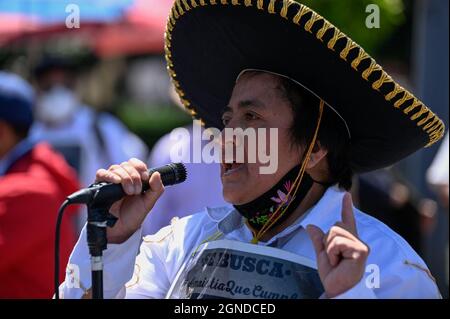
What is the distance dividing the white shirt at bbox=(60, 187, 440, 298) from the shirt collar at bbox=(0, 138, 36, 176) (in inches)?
74.8

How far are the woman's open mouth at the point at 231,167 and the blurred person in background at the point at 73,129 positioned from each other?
488 cm

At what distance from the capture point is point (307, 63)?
300 cm

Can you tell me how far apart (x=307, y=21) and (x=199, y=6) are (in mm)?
470

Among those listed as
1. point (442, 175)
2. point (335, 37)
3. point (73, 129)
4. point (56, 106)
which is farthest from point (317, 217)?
point (56, 106)

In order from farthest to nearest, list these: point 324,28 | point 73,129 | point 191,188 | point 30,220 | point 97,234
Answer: point 73,129 → point 191,188 → point 30,220 → point 324,28 → point 97,234

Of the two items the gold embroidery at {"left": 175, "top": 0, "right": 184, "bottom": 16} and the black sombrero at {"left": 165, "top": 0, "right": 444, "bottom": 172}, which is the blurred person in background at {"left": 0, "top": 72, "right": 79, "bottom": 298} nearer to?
the black sombrero at {"left": 165, "top": 0, "right": 444, "bottom": 172}

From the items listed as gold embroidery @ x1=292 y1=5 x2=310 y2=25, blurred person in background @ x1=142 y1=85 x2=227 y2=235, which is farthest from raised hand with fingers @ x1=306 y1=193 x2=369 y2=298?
blurred person in background @ x1=142 y1=85 x2=227 y2=235

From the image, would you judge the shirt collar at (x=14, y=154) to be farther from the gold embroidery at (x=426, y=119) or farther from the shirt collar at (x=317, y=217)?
the gold embroidery at (x=426, y=119)

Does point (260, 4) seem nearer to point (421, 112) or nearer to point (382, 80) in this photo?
point (382, 80)

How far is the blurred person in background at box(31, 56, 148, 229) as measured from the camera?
8.22 meters

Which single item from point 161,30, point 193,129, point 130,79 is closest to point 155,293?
point 193,129

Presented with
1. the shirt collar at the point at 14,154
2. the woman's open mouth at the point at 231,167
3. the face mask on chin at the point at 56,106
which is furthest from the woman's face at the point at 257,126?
the face mask on chin at the point at 56,106

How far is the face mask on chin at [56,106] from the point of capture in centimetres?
926

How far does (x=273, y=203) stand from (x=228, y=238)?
0.20 meters
